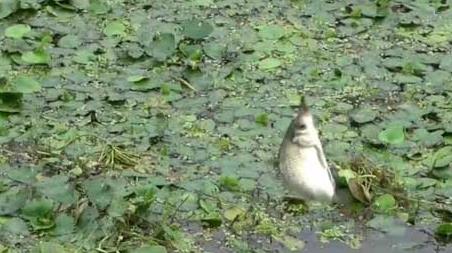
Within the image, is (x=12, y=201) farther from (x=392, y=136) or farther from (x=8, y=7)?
(x=8, y=7)

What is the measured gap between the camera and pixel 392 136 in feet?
11.4

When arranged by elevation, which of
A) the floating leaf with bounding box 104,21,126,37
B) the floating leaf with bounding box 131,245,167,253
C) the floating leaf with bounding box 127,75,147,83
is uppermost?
the floating leaf with bounding box 131,245,167,253

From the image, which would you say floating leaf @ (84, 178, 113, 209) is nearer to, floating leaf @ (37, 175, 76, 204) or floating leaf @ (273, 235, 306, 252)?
floating leaf @ (37, 175, 76, 204)

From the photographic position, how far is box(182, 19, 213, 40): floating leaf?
406 centimetres

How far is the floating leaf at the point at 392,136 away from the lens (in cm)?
347

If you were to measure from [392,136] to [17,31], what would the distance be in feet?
4.42

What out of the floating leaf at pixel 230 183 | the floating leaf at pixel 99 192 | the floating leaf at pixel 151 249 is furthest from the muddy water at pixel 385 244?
the floating leaf at pixel 99 192

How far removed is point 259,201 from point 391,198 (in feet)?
1.14

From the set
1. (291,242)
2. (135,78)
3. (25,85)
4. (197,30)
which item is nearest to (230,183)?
(291,242)

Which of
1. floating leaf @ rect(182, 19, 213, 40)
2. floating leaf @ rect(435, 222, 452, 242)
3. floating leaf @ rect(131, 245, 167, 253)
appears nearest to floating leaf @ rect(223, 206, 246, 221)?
floating leaf @ rect(131, 245, 167, 253)

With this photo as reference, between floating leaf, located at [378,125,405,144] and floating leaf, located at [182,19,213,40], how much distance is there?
821 millimetres

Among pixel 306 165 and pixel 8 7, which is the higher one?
pixel 306 165

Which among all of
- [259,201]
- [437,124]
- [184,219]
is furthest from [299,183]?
[437,124]

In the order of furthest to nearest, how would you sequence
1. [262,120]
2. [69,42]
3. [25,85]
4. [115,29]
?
Answer: 1. [115,29]
2. [69,42]
3. [25,85]
4. [262,120]
